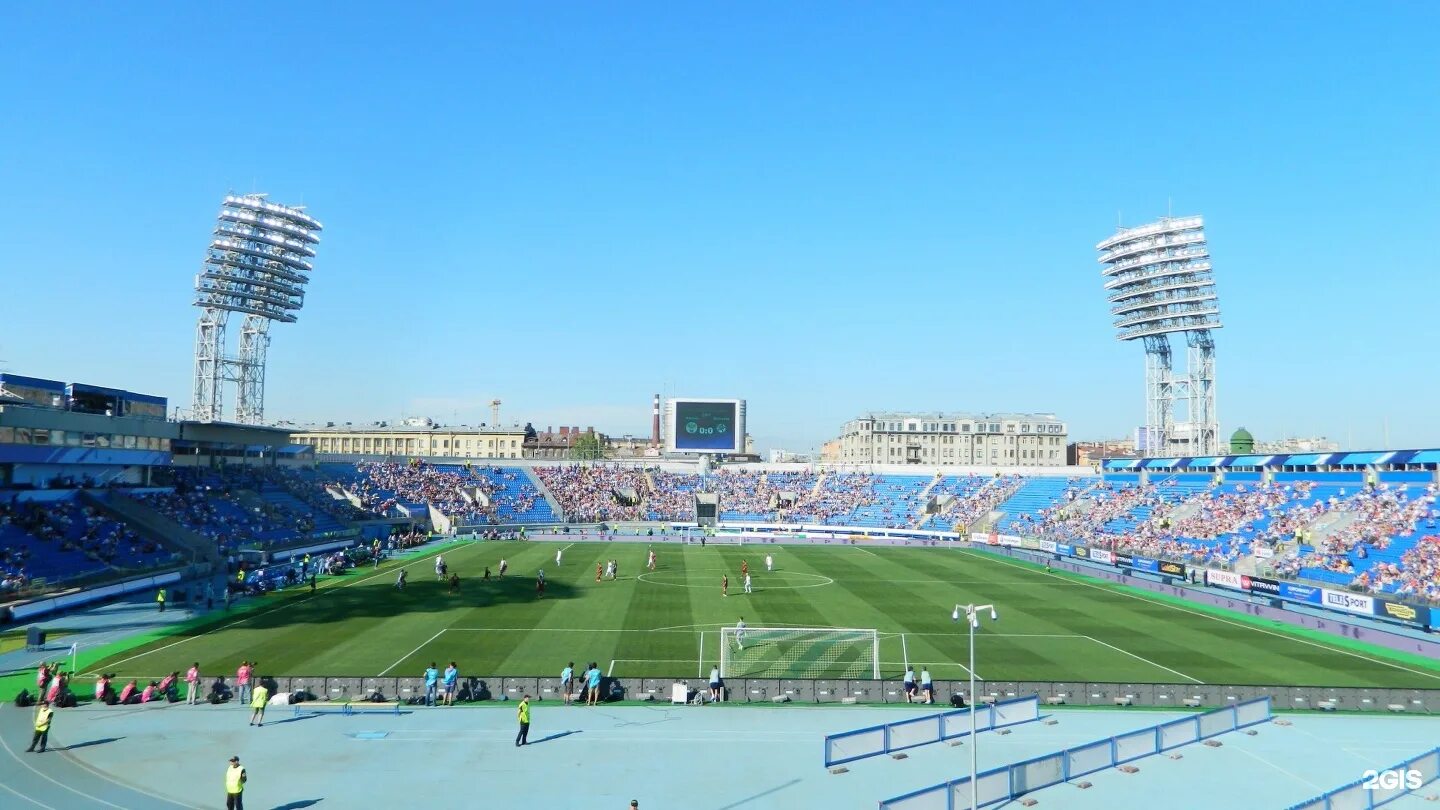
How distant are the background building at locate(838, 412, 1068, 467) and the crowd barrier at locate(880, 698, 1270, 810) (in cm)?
13370

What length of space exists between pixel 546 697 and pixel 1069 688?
15.5 m

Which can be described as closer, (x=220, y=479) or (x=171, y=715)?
(x=171, y=715)

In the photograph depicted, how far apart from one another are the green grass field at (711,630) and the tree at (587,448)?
82.4 m

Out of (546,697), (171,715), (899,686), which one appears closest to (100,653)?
(171,715)

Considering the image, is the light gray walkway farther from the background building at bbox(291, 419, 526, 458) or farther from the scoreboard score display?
the background building at bbox(291, 419, 526, 458)

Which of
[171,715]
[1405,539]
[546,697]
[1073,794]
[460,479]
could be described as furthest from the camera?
[460,479]

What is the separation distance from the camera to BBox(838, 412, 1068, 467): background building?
156625 mm

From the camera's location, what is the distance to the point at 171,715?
22656mm

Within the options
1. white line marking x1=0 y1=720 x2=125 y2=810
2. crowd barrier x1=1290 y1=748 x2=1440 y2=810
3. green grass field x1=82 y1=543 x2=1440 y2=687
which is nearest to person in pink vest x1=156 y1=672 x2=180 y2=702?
green grass field x1=82 y1=543 x2=1440 y2=687

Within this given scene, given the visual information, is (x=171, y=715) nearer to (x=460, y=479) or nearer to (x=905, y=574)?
(x=905, y=574)

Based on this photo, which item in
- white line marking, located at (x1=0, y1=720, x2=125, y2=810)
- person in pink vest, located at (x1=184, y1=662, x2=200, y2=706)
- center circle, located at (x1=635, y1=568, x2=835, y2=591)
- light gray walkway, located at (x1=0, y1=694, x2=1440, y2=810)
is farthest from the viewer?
center circle, located at (x1=635, y1=568, x2=835, y2=591)

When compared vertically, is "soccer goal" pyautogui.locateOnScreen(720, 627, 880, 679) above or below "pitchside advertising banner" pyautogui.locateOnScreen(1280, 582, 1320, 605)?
below

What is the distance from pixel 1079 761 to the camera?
19047 mm

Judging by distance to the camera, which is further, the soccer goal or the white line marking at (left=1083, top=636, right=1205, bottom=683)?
the white line marking at (left=1083, top=636, right=1205, bottom=683)
